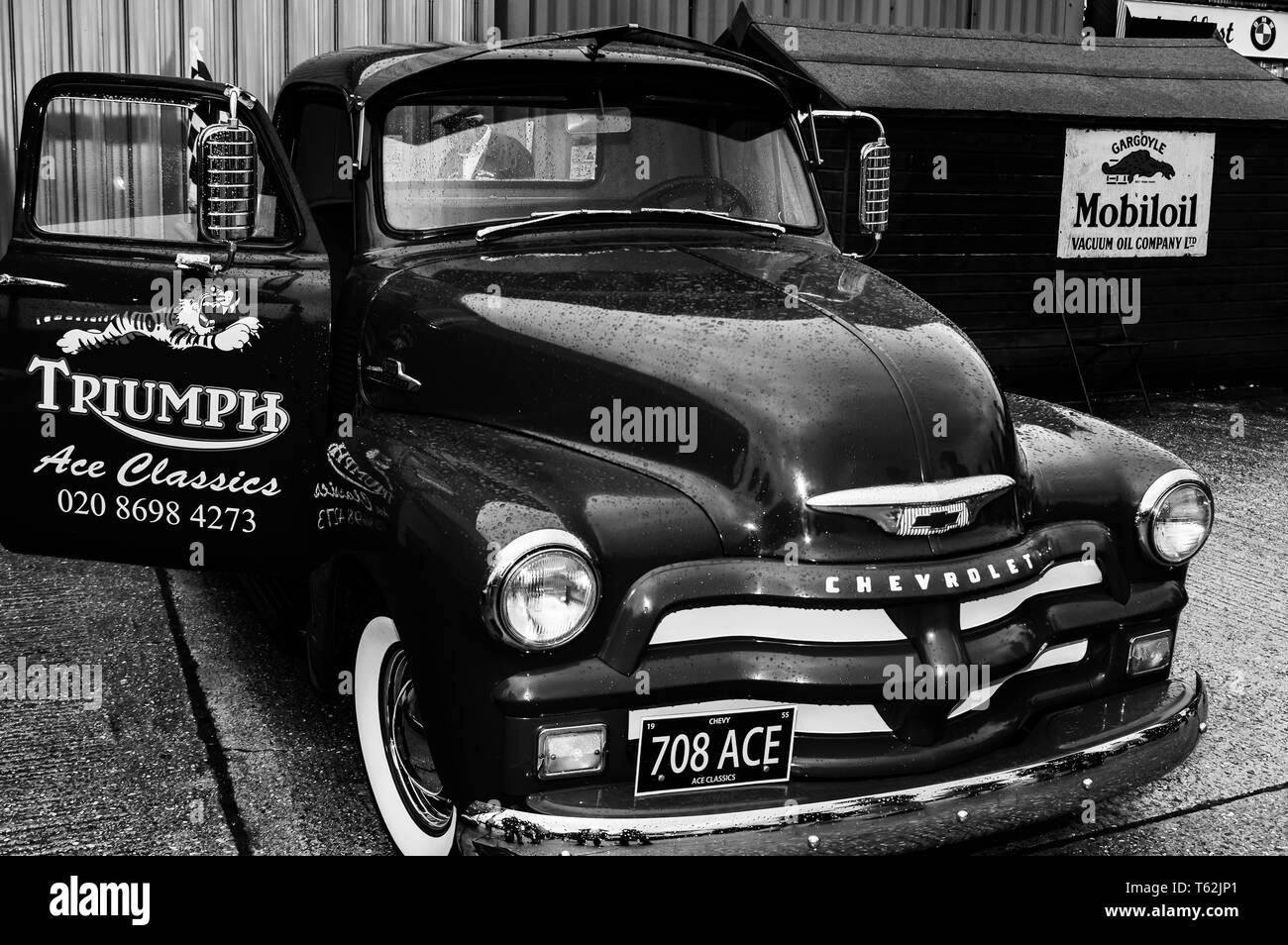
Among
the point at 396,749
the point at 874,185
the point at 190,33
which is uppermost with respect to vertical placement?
the point at 190,33

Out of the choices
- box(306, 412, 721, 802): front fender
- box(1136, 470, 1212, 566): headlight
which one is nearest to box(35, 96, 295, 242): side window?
box(306, 412, 721, 802): front fender

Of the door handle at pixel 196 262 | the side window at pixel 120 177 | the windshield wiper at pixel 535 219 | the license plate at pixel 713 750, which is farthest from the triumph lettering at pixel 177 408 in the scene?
the license plate at pixel 713 750

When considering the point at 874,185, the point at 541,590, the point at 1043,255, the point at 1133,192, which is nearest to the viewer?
the point at 541,590

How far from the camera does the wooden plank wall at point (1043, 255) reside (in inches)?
321

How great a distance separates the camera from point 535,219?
11.9 ft

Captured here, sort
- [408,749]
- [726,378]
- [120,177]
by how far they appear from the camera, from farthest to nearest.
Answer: [120,177], [408,749], [726,378]

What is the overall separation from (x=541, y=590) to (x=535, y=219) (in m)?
1.42

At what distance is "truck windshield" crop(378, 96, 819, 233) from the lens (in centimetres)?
368

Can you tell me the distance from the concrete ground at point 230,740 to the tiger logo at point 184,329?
1127 millimetres

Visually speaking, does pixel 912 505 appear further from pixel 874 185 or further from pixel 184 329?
pixel 184 329

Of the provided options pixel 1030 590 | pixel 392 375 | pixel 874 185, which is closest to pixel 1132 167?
pixel 874 185

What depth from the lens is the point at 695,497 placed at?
2785 mm

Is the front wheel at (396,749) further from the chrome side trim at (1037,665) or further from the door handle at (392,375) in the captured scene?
the chrome side trim at (1037,665)

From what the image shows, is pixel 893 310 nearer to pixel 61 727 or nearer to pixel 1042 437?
pixel 1042 437
